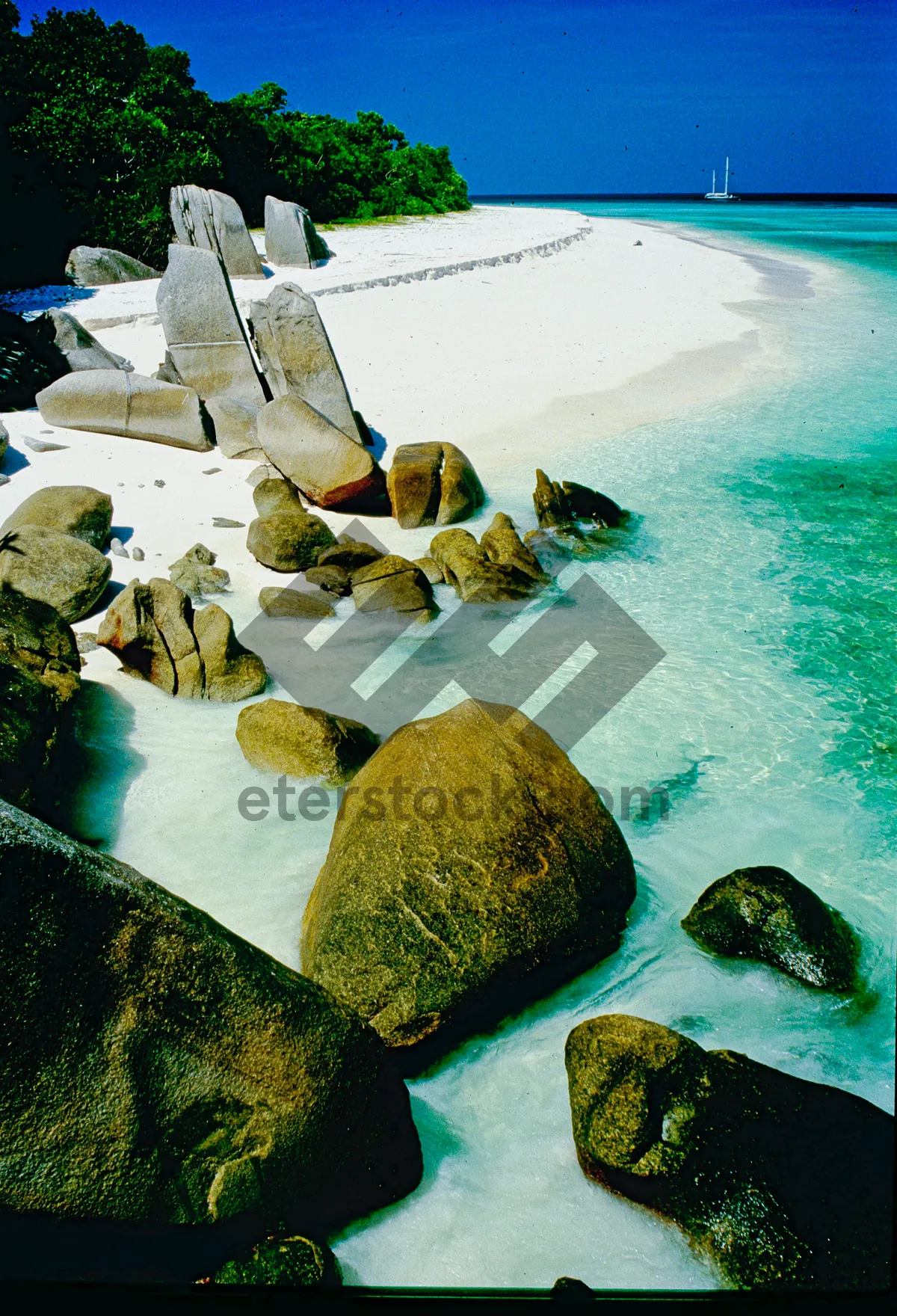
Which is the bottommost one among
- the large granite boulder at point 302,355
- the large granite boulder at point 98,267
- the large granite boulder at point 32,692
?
the large granite boulder at point 32,692

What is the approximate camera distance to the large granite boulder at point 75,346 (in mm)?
10625

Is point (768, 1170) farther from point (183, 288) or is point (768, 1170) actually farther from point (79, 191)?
point (79, 191)

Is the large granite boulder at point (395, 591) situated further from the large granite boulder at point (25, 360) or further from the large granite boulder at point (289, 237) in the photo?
the large granite boulder at point (289, 237)

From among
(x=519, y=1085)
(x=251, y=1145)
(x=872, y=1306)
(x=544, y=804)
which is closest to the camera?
(x=872, y=1306)

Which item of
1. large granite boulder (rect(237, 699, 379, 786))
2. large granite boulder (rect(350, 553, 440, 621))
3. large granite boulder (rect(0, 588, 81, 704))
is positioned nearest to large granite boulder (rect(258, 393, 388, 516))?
large granite boulder (rect(350, 553, 440, 621))

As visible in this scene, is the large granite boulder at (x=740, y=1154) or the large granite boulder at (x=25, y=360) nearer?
the large granite boulder at (x=740, y=1154)

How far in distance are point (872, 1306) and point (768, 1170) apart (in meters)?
0.72

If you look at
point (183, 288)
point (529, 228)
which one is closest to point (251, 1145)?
point (183, 288)

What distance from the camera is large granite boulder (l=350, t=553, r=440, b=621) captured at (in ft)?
23.1

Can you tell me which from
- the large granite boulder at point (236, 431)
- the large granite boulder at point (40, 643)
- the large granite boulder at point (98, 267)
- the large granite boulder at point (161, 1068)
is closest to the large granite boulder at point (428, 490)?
the large granite boulder at point (236, 431)

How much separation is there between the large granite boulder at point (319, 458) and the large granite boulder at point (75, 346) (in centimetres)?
312

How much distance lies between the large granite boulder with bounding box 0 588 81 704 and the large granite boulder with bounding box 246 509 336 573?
7.52 ft

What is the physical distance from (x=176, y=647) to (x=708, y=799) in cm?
346

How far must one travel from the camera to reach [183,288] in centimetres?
1007
